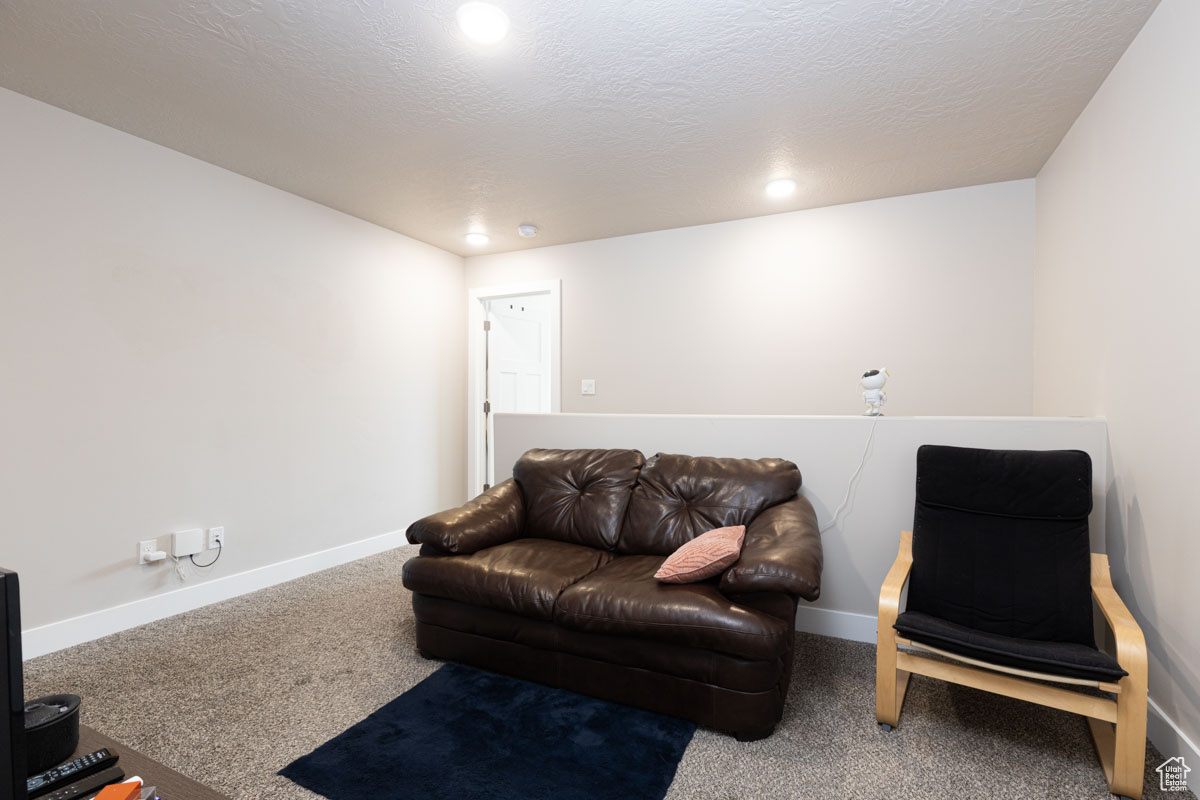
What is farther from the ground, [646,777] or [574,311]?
[574,311]

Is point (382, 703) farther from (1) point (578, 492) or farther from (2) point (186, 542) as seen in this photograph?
(2) point (186, 542)

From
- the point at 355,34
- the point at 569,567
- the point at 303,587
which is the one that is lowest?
the point at 303,587

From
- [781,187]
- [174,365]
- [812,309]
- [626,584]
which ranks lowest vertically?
[626,584]

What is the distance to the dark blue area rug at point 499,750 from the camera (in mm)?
1692

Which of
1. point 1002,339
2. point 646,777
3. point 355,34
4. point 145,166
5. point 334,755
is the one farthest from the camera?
point 1002,339

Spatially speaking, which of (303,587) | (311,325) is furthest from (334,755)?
(311,325)

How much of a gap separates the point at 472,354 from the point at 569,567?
315 cm

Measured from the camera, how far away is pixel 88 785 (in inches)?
38.4

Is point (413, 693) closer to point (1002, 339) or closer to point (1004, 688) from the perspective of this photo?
point (1004, 688)

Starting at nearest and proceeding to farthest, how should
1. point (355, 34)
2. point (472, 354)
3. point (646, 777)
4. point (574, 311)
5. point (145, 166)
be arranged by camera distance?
point (646, 777) < point (355, 34) < point (145, 166) < point (574, 311) < point (472, 354)

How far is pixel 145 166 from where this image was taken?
2947 millimetres

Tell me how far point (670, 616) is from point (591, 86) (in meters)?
2.20

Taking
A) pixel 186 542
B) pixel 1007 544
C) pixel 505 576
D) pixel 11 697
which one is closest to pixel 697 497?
pixel 505 576

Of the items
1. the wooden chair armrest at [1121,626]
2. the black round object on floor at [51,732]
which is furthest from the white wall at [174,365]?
the wooden chair armrest at [1121,626]
